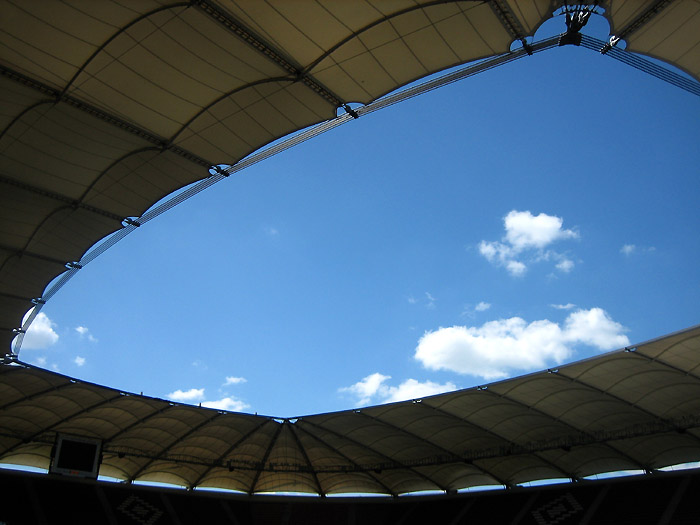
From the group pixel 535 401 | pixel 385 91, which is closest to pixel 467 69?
pixel 385 91

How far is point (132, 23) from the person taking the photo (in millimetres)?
14820

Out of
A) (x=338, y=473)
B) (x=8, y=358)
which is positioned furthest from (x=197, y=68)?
(x=338, y=473)

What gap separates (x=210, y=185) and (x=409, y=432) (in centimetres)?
2462

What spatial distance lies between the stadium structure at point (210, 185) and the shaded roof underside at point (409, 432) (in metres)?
0.19

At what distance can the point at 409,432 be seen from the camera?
38938 mm

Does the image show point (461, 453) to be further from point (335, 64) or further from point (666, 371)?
point (335, 64)

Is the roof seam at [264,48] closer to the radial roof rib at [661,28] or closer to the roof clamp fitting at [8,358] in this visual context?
the radial roof rib at [661,28]

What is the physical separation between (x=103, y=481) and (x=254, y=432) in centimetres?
1424

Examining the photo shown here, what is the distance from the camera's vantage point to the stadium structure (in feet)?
48.4

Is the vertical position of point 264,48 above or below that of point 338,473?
above

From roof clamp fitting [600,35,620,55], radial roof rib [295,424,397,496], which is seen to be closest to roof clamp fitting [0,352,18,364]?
radial roof rib [295,424,397,496]

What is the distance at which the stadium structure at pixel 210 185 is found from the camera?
48.4 feet

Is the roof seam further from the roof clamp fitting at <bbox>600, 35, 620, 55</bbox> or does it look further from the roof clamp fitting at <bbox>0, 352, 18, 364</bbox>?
the roof clamp fitting at <bbox>0, 352, 18, 364</bbox>

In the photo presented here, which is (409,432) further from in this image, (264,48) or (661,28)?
(661,28)
